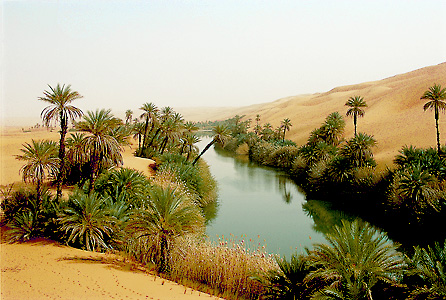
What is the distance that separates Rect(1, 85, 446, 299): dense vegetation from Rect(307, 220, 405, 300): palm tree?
0.08ft

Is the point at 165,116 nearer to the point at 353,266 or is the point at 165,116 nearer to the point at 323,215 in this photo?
the point at 323,215

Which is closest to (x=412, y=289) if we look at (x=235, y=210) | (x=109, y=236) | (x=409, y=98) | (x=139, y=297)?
(x=139, y=297)

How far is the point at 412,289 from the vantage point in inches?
255

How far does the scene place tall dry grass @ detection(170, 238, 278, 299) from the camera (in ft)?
29.0

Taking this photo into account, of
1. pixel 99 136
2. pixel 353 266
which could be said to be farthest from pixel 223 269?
pixel 99 136

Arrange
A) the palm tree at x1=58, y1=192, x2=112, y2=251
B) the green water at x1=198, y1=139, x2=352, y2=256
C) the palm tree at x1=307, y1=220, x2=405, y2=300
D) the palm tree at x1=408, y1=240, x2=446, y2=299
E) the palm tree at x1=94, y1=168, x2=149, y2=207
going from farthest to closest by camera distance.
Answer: the green water at x1=198, y1=139, x2=352, y2=256 → the palm tree at x1=94, y1=168, x2=149, y2=207 → the palm tree at x1=58, y1=192, x2=112, y2=251 → the palm tree at x1=307, y1=220, x2=405, y2=300 → the palm tree at x1=408, y1=240, x2=446, y2=299

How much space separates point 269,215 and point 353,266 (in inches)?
601

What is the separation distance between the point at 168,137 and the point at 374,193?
21.5 m

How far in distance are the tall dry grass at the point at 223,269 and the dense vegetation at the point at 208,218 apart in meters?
0.03

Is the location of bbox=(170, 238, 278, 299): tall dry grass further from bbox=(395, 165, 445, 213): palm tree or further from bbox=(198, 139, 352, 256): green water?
bbox=(395, 165, 445, 213): palm tree

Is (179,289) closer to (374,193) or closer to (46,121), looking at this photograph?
(46,121)

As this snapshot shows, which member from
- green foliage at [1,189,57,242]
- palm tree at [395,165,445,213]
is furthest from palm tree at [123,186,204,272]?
palm tree at [395,165,445,213]

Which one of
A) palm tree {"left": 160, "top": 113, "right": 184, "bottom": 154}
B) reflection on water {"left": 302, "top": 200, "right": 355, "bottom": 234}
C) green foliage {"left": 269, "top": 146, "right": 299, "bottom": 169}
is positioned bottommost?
reflection on water {"left": 302, "top": 200, "right": 355, "bottom": 234}

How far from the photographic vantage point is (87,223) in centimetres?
1059
